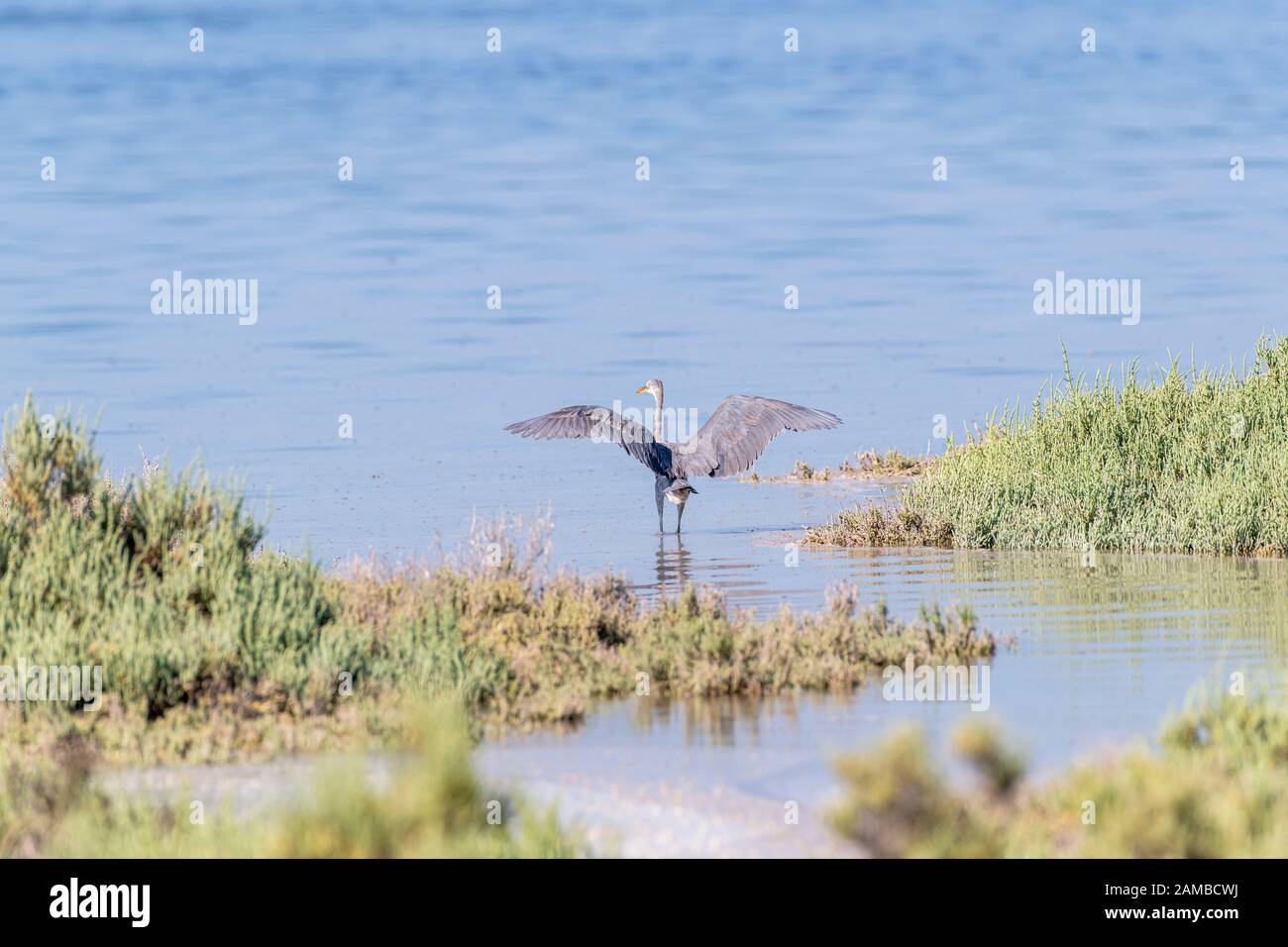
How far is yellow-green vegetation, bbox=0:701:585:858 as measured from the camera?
7.28m

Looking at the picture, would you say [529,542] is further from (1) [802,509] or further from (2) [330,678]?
(1) [802,509]

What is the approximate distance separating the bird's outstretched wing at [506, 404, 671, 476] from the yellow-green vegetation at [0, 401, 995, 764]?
6.64 meters

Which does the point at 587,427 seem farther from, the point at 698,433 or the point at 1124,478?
the point at 1124,478

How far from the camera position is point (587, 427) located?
22.1m

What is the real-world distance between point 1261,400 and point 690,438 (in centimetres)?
739

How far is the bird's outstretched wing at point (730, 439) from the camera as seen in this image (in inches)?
894

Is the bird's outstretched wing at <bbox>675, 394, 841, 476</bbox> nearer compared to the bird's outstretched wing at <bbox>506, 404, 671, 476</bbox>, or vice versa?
the bird's outstretched wing at <bbox>506, 404, 671, 476</bbox>
